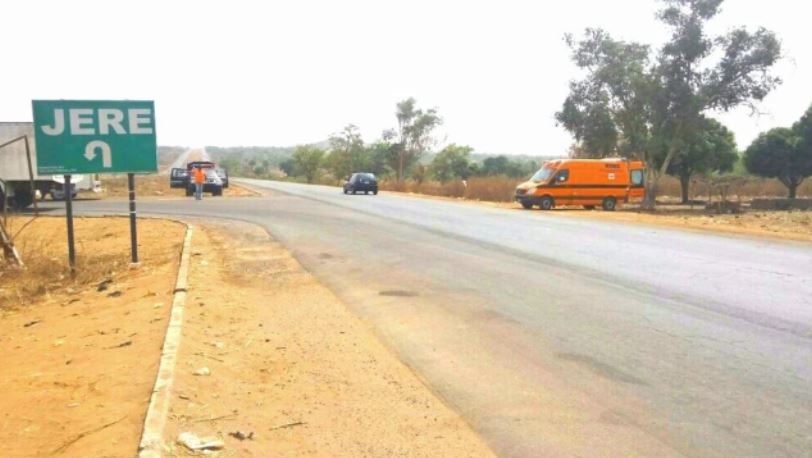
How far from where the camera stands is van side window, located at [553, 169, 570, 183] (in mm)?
31422

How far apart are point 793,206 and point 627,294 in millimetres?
34052

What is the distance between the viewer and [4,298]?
10219 mm

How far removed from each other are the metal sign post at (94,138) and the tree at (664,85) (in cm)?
2924

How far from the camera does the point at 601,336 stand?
6.91 metres

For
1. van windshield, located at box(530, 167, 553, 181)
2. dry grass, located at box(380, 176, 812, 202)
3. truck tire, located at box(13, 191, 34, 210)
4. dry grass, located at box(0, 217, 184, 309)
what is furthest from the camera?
dry grass, located at box(380, 176, 812, 202)

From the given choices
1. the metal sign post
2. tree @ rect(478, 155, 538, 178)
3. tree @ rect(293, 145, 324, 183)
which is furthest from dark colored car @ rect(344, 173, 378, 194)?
tree @ rect(293, 145, 324, 183)

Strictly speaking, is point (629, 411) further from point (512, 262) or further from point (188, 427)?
point (512, 262)

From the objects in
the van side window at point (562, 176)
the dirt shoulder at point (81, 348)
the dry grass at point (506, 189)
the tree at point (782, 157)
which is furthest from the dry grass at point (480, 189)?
the dirt shoulder at point (81, 348)

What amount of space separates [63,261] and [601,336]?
1006 cm

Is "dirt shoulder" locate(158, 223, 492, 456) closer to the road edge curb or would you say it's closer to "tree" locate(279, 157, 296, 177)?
the road edge curb

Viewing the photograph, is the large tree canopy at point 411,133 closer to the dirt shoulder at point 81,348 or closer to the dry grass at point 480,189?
the dry grass at point 480,189

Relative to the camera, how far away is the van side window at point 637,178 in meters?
35.1

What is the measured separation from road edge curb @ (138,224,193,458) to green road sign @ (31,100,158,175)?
13.1 ft

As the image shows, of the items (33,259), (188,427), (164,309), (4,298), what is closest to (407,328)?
(164,309)
